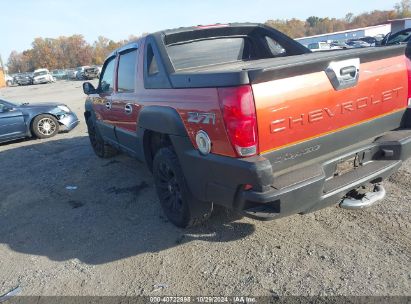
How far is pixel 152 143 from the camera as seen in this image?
4.20 meters

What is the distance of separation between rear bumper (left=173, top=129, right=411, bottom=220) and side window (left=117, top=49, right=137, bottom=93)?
1524 mm

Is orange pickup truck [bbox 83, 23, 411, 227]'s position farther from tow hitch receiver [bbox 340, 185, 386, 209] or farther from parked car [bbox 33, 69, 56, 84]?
parked car [bbox 33, 69, 56, 84]

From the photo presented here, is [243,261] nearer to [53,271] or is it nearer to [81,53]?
[53,271]

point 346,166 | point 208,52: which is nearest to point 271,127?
point 346,166

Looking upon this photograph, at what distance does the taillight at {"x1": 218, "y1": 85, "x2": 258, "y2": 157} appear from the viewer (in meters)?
2.53

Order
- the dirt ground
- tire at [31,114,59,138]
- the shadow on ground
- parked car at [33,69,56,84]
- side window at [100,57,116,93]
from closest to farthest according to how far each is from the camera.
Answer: the dirt ground → the shadow on ground → side window at [100,57,116,93] → tire at [31,114,59,138] → parked car at [33,69,56,84]

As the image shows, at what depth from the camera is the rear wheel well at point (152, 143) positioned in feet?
12.5

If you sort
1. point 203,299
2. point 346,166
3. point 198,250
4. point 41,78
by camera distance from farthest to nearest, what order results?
1. point 41,78
2. point 198,250
3. point 346,166
4. point 203,299

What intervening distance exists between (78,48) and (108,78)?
10339 centimetres

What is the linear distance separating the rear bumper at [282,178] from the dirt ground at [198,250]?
51 centimetres

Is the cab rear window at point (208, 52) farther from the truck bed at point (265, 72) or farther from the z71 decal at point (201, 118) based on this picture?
the z71 decal at point (201, 118)

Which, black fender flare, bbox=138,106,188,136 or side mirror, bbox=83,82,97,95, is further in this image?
side mirror, bbox=83,82,97,95

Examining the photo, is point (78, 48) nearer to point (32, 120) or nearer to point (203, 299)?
point (32, 120)

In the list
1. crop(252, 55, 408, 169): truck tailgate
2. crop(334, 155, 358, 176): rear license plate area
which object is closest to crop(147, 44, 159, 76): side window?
crop(252, 55, 408, 169): truck tailgate
